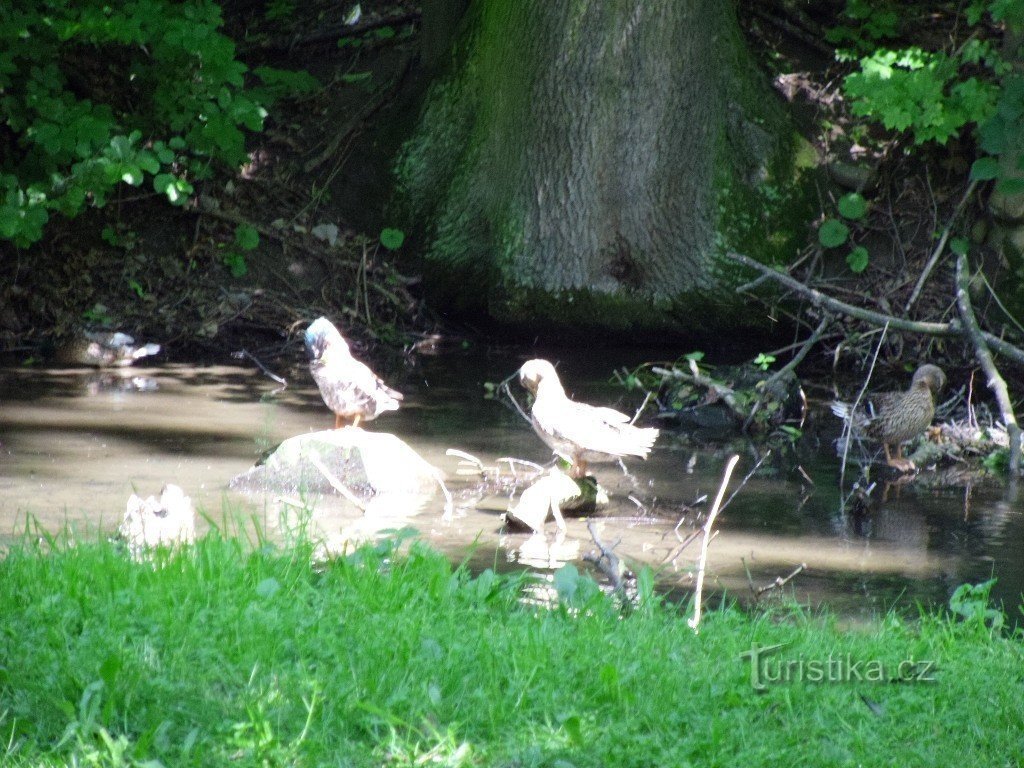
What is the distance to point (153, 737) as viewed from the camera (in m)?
3.35

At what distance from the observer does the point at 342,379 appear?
7773mm

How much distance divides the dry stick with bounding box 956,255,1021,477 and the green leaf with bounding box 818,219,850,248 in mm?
1534

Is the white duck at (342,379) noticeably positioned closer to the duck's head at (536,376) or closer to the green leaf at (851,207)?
the duck's head at (536,376)

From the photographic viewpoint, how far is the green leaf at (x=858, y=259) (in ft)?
38.8

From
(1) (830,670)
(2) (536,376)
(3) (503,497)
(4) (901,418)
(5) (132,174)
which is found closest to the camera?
(1) (830,670)

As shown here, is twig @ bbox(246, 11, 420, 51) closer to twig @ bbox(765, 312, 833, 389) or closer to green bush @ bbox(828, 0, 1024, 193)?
green bush @ bbox(828, 0, 1024, 193)

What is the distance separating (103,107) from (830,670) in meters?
9.29

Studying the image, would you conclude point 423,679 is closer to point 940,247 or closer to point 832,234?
point 940,247

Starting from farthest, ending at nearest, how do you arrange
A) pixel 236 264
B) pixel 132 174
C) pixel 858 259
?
1. pixel 236 264
2. pixel 858 259
3. pixel 132 174

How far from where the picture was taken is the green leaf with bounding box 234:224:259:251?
43.4 ft

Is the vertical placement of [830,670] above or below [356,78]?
below

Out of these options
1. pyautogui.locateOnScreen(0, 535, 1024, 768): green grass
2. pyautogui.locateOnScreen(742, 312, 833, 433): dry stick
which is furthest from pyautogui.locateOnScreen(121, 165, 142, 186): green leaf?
pyautogui.locateOnScreen(0, 535, 1024, 768): green grass

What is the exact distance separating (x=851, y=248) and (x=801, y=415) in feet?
9.71

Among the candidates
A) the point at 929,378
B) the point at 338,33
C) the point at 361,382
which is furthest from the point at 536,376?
the point at 338,33
